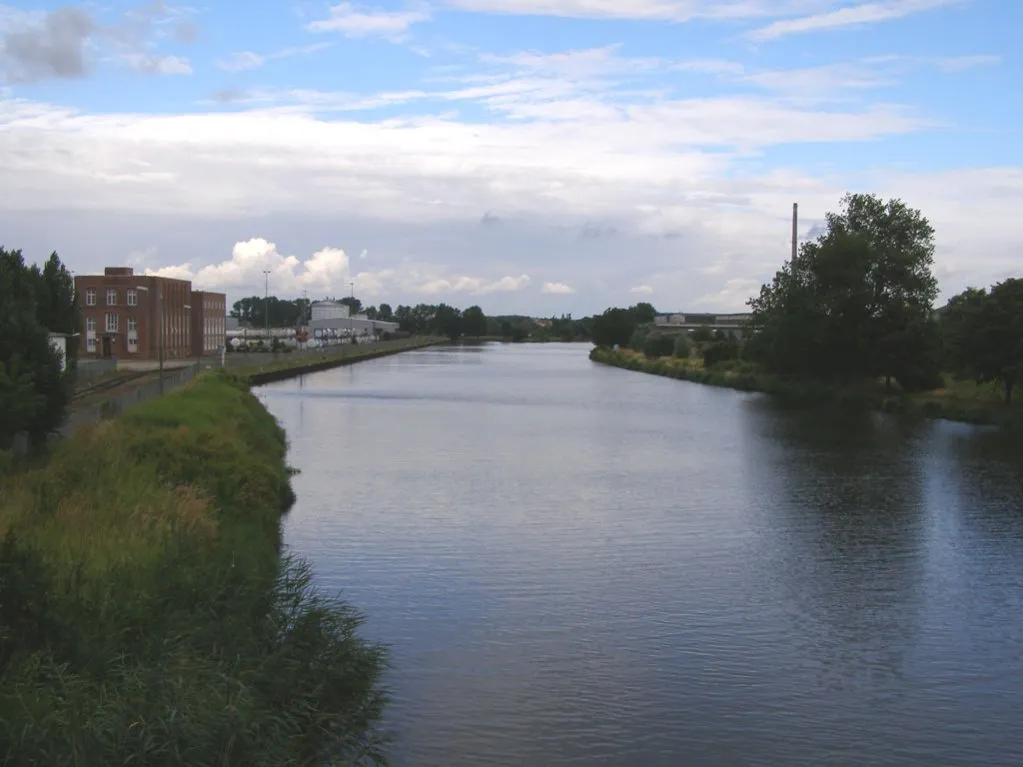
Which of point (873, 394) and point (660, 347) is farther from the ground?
point (660, 347)

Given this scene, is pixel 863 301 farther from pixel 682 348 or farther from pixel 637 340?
pixel 637 340

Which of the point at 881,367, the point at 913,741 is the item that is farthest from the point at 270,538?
the point at 881,367

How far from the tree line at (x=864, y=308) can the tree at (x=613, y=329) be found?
6390cm

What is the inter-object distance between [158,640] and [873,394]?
44.9 m

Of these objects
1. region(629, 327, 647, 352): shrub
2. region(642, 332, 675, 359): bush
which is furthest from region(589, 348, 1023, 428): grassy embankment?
region(629, 327, 647, 352): shrub

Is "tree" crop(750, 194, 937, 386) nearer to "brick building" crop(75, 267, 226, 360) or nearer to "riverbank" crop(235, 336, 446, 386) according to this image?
"riverbank" crop(235, 336, 446, 386)

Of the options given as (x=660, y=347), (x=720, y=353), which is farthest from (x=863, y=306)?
(x=660, y=347)

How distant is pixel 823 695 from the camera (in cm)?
1148

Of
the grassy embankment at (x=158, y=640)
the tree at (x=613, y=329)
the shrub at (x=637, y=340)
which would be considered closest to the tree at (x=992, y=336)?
the grassy embankment at (x=158, y=640)

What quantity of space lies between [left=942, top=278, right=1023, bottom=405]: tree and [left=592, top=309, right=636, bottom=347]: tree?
275ft

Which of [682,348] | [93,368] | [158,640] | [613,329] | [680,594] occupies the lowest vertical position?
[680,594]

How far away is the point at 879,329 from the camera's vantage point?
5088cm

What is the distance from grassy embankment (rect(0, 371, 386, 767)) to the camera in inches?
297

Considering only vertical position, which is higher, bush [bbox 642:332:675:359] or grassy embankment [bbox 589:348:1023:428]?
bush [bbox 642:332:675:359]
